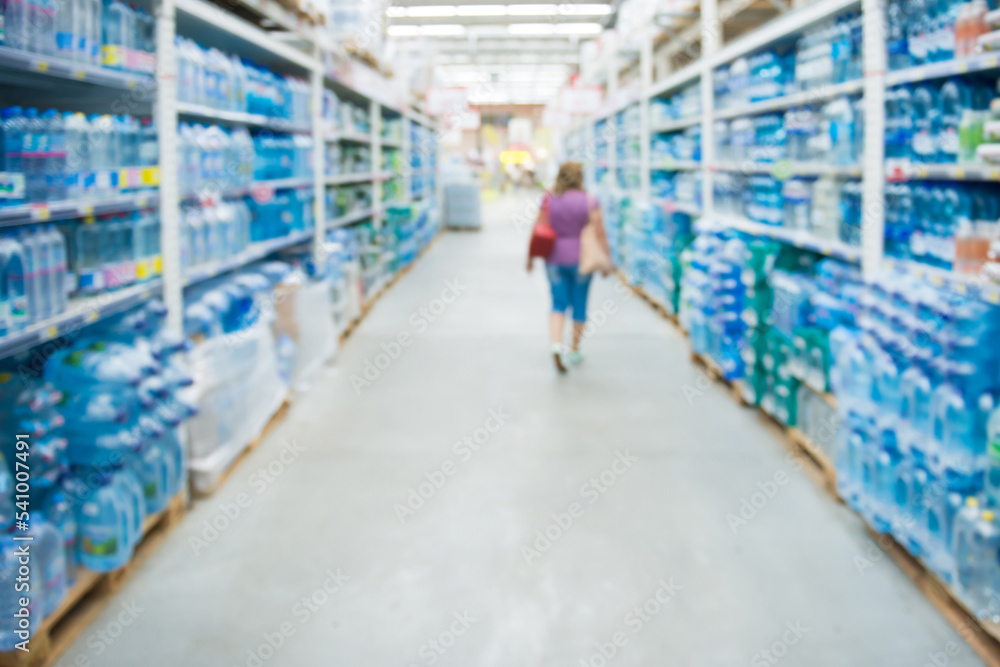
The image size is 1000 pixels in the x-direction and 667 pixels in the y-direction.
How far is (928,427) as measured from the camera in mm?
2941

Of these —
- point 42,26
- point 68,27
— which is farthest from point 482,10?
point 42,26

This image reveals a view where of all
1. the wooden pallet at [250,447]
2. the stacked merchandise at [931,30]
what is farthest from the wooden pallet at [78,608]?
the stacked merchandise at [931,30]

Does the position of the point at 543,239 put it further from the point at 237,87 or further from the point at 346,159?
the point at 346,159

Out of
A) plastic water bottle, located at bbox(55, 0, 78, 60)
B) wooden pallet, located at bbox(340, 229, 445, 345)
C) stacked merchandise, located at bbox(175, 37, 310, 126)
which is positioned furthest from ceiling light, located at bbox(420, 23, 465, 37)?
plastic water bottle, located at bbox(55, 0, 78, 60)

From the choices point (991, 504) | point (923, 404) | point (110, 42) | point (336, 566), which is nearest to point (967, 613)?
point (991, 504)

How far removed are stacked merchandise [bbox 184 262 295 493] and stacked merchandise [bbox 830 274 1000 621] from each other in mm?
2917

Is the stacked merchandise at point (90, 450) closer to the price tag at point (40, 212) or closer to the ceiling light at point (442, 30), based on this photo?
the price tag at point (40, 212)

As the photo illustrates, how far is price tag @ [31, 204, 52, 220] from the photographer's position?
8.40 feet

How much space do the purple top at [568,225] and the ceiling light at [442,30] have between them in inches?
483

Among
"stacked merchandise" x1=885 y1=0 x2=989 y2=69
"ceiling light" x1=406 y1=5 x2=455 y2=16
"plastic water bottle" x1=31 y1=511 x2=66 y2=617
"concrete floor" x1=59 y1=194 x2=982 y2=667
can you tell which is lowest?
"concrete floor" x1=59 y1=194 x2=982 y2=667

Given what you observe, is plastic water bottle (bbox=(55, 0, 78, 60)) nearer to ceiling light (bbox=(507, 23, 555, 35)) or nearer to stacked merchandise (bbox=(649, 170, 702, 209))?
stacked merchandise (bbox=(649, 170, 702, 209))

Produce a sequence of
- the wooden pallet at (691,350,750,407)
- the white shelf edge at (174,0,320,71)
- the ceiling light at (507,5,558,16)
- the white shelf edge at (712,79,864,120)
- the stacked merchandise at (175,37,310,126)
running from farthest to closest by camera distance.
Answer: the ceiling light at (507,5,558,16) < the wooden pallet at (691,350,750,407) < the stacked merchandise at (175,37,310,126) < the white shelf edge at (712,79,864,120) < the white shelf edge at (174,0,320,71)

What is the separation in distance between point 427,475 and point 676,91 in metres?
6.22

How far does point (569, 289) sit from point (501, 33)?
13.8 m
